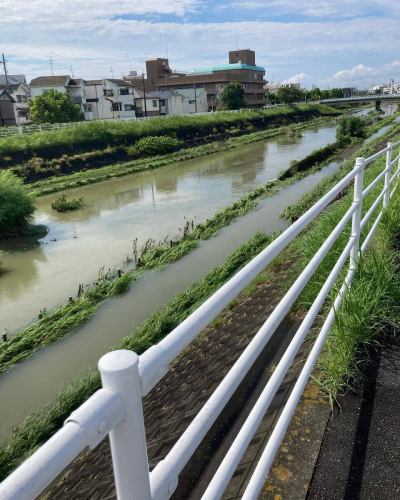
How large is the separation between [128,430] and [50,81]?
58736 mm

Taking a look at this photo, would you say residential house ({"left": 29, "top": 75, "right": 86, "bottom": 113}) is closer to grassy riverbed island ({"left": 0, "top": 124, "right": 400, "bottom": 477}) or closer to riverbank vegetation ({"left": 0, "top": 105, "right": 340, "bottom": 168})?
riverbank vegetation ({"left": 0, "top": 105, "right": 340, "bottom": 168})

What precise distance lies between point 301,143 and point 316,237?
2992cm

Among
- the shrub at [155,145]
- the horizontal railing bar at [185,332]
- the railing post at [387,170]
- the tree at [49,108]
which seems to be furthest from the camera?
the tree at [49,108]

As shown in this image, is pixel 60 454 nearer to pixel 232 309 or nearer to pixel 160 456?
pixel 160 456

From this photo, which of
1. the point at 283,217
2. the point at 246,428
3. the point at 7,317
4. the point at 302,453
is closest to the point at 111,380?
the point at 246,428

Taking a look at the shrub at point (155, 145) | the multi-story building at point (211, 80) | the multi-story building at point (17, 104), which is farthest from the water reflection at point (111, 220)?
the multi-story building at point (211, 80)

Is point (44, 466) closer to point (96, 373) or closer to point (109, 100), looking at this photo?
point (96, 373)

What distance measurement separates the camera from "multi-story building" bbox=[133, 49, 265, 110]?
67.2m

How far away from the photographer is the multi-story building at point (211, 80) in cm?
6725

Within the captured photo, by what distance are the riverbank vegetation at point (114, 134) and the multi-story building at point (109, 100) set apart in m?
16.4

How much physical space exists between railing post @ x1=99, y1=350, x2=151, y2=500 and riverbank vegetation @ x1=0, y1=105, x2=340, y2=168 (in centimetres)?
2301

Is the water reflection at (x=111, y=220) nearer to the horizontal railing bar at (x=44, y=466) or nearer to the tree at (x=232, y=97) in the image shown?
the horizontal railing bar at (x=44, y=466)

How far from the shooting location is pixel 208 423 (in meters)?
1.17

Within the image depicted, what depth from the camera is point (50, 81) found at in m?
52.9
